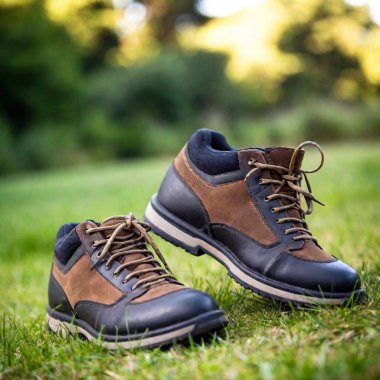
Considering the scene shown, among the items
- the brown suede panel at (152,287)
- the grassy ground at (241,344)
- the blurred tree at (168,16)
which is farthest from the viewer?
the blurred tree at (168,16)

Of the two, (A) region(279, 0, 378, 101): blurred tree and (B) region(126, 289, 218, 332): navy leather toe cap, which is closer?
(B) region(126, 289, 218, 332): navy leather toe cap

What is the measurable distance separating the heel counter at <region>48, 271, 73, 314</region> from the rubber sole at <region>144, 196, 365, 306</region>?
20.9 inches

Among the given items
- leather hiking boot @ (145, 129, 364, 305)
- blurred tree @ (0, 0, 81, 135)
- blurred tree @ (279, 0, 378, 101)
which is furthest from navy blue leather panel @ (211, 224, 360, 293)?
blurred tree @ (279, 0, 378, 101)

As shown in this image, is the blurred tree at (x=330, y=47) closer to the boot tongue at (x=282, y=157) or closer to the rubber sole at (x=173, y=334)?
the boot tongue at (x=282, y=157)

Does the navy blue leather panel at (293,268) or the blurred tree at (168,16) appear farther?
the blurred tree at (168,16)

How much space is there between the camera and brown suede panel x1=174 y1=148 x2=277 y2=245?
2055mm

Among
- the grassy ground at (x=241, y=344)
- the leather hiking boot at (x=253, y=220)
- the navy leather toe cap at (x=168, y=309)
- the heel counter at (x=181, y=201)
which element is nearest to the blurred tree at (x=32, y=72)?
the grassy ground at (x=241, y=344)

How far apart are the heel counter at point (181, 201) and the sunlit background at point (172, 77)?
61.2 feet

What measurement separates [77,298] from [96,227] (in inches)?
11.7

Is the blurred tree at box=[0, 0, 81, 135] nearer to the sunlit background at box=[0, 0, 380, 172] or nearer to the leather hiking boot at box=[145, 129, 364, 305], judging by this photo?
the sunlit background at box=[0, 0, 380, 172]

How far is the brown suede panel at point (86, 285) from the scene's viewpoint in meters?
1.89

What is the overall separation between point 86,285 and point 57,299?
25 centimetres

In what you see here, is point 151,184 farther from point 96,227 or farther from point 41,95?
point 41,95

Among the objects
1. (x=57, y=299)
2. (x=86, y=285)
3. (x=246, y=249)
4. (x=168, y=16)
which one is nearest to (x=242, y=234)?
(x=246, y=249)
